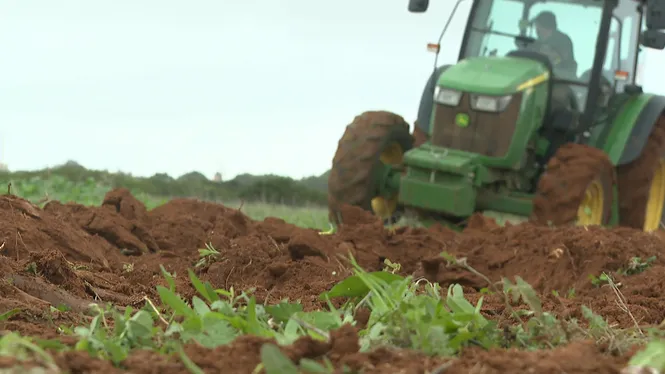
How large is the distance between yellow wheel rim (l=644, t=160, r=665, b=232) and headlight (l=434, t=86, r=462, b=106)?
8.16ft

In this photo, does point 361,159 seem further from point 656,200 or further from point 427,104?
point 656,200

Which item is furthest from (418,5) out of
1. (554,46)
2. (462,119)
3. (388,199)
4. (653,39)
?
(653,39)

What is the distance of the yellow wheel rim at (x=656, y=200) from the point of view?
12301 mm

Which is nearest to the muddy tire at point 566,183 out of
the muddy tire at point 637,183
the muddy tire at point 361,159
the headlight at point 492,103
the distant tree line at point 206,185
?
the headlight at point 492,103

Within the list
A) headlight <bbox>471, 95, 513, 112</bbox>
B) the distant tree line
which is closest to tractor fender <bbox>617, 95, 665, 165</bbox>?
headlight <bbox>471, 95, 513, 112</bbox>

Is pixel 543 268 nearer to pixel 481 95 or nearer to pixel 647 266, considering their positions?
pixel 647 266

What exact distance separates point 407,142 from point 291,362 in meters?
9.25

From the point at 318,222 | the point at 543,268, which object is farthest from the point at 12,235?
the point at 318,222

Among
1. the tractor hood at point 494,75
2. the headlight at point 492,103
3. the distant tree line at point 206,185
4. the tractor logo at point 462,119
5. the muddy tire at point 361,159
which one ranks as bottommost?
the distant tree line at point 206,185

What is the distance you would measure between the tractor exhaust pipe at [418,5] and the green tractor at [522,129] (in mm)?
12

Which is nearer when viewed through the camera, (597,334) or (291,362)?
(291,362)

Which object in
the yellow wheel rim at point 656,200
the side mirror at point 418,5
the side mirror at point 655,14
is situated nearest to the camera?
the side mirror at point 655,14

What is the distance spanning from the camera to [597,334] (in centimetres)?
367

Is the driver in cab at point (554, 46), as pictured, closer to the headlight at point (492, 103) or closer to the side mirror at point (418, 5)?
the headlight at point (492, 103)
